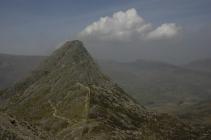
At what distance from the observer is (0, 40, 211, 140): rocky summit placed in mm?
102062

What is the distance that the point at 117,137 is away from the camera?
9494 cm

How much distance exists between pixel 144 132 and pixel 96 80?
3976cm

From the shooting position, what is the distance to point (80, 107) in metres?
115

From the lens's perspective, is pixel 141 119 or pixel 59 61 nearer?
pixel 141 119

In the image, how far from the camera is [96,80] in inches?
5527

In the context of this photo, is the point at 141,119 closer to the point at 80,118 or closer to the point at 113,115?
the point at 113,115

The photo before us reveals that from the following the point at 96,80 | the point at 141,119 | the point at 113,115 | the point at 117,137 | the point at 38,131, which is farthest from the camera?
the point at 96,80

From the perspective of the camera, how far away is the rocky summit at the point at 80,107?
335ft

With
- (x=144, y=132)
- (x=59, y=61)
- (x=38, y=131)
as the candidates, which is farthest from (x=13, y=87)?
(x=38, y=131)

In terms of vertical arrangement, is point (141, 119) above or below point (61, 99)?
below

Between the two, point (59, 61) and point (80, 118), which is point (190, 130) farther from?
point (59, 61)

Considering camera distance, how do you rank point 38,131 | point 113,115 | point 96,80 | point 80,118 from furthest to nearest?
point 96,80 → point 113,115 → point 80,118 → point 38,131

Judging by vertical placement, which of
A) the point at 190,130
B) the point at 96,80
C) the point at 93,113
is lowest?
the point at 190,130

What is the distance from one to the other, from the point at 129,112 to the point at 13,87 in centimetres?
5696
